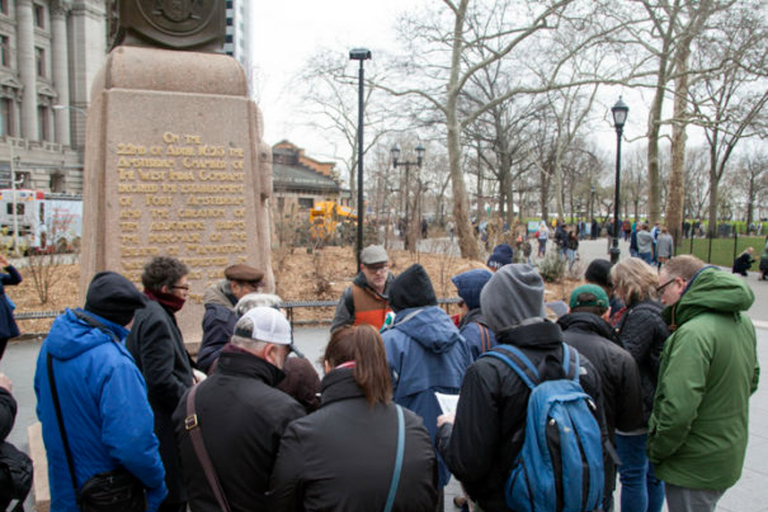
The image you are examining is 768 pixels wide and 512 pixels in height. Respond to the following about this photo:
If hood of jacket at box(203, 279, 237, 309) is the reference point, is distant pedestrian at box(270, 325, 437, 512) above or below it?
below

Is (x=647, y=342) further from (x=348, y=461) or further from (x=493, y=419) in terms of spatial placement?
(x=348, y=461)

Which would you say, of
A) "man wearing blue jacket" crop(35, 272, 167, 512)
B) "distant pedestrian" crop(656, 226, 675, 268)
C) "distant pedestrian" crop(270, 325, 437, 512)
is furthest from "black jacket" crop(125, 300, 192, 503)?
"distant pedestrian" crop(656, 226, 675, 268)

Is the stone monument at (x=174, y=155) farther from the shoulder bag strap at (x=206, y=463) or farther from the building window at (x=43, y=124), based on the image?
the building window at (x=43, y=124)

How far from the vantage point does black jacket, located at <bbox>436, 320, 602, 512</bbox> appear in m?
2.26

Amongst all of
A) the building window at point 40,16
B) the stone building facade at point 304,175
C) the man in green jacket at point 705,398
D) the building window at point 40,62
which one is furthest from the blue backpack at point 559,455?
the building window at point 40,16

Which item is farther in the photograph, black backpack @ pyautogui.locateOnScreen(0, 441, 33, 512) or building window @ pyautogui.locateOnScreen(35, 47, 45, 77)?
building window @ pyautogui.locateOnScreen(35, 47, 45, 77)

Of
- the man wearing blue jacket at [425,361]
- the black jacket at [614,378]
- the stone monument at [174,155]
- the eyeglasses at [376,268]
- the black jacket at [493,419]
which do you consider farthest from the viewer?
the stone monument at [174,155]

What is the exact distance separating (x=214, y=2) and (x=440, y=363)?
17.2 feet

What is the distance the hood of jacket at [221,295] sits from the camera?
443cm

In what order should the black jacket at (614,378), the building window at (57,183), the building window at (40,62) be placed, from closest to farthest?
the black jacket at (614,378)
the building window at (57,183)
the building window at (40,62)

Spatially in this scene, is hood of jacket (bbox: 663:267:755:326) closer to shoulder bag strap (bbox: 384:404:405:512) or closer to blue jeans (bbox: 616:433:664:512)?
blue jeans (bbox: 616:433:664:512)

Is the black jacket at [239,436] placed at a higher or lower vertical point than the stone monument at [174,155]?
lower

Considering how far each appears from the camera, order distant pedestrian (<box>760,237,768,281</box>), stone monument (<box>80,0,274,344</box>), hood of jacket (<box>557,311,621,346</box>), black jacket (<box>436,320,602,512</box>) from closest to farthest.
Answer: black jacket (<box>436,320,602,512</box>) → hood of jacket (<box>557,311,621,346</box>) → stone monument (<box>80,0,274,344</box>) → distant pedestrian (<box>760,237,768,281</box>)

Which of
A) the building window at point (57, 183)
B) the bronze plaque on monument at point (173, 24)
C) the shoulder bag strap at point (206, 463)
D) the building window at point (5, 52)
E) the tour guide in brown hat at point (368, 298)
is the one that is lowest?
the shoulder bag strap at point (206, 463)
